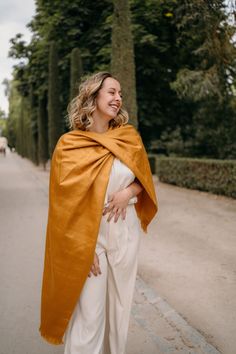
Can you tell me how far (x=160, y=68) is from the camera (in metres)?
21.4

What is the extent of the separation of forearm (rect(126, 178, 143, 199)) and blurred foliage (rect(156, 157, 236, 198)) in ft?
30.5

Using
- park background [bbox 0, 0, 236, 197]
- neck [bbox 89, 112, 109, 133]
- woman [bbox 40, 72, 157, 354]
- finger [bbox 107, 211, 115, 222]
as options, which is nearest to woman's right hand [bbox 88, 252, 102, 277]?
woman [bbox 40, 72, 157, 354]

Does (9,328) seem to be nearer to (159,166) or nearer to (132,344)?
(132,344)

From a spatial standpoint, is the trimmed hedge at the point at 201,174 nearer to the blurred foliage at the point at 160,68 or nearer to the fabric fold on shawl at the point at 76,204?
the blurred foliage at the point at 160,68

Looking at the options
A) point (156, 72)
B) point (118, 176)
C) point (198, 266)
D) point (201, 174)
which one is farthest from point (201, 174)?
point (118, 176)

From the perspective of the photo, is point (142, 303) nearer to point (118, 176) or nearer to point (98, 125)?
point (118, 176)

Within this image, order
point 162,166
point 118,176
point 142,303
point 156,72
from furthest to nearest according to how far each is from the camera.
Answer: point 156,72 → point 162,166 → point 142,303 → point 118,176

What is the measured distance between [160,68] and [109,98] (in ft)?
64.2

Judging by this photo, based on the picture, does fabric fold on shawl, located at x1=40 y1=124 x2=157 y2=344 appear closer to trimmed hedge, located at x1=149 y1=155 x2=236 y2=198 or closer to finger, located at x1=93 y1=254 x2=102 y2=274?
finger, located at x1=93 y1=254 x2=102 y2=274

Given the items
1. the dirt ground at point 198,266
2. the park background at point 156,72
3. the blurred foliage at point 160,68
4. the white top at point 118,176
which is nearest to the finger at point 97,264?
the white top at point 118,176

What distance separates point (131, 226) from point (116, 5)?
413 inches

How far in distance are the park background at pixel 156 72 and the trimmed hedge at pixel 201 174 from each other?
0.09 feet

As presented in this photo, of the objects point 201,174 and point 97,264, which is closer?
point 97,264

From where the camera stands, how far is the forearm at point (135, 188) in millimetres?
2562
